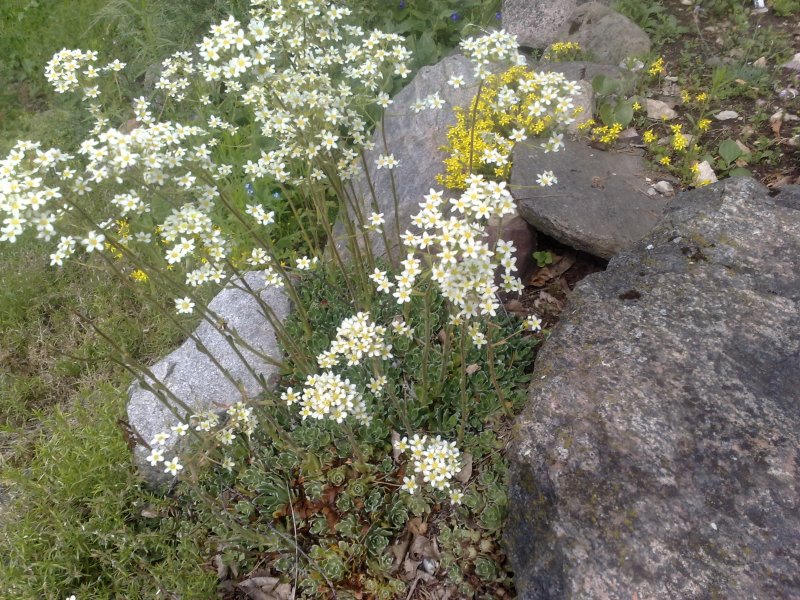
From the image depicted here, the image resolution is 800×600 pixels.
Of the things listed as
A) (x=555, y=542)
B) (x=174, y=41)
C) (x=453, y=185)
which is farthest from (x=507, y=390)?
(x=174, y=41)

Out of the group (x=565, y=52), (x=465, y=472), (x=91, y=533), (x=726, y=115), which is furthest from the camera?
(x=565, y=52)

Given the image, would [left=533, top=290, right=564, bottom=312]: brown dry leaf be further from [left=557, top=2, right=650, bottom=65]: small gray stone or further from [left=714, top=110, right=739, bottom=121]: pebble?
[left=557, top=2, right=650, bottom=65]: small gray stone

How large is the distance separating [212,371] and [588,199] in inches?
91.7

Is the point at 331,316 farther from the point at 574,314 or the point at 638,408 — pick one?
the point at 638,408

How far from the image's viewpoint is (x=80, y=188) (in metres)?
2.14

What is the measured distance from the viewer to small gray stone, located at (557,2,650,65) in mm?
4840

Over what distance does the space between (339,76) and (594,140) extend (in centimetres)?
206

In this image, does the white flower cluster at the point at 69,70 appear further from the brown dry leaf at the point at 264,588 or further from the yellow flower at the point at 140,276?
the brown dry leaf at the point at 264,588

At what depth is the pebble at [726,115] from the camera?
170 inches

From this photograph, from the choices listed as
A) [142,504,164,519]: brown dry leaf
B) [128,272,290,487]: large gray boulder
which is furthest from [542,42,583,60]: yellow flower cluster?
[142,504,164,519]: brown dry leaf

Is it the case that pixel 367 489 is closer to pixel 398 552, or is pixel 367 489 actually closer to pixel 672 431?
pixel 398 552

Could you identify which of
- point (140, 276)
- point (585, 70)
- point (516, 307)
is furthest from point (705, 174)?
point (140, 276)

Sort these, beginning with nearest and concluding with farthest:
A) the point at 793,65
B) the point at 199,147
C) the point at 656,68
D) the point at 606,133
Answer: the point at 199,147 < the point at 606,133 < the point at 656,68 < the point at 793,65

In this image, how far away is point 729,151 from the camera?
3936 millimetres
